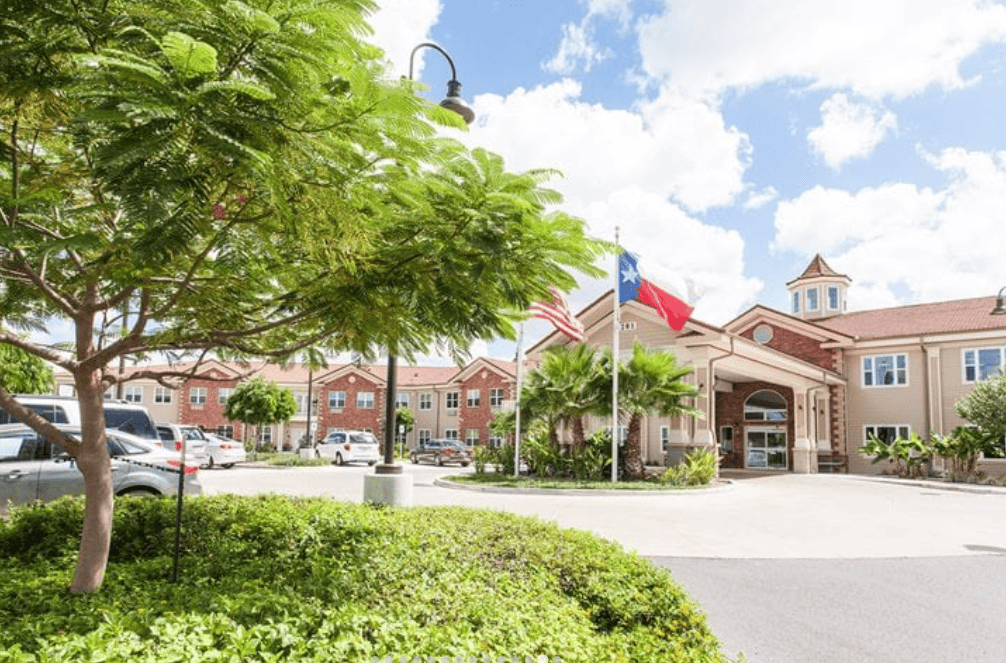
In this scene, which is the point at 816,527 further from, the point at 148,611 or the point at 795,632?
the point at 148,611

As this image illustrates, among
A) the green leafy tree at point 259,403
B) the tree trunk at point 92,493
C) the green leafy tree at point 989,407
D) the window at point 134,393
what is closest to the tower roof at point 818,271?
the green leafy tree at point 989,407

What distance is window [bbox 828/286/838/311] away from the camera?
1529 inches

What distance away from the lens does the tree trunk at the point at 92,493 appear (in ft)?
16.0

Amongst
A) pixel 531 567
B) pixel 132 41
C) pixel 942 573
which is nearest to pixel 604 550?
pixel 531 567

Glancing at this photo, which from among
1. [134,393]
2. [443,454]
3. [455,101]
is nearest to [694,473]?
[455,101]

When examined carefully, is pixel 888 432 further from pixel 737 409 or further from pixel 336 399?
pixel 336 399

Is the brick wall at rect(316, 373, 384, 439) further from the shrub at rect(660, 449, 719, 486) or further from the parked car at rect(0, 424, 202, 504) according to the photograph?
the parked car at rect(0, 424, 202, 504)

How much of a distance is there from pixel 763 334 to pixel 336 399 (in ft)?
110

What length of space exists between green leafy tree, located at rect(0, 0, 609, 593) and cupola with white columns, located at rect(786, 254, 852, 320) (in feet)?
124

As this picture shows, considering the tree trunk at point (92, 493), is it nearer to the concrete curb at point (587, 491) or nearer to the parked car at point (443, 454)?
the concrete curb at point (587, 491)

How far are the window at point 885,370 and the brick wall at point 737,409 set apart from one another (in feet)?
12.9

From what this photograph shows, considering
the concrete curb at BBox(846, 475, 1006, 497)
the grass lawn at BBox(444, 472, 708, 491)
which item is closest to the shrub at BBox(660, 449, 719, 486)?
the grass lawn at BBox(444, 472, 708, 491)

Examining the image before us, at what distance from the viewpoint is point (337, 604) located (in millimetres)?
4445

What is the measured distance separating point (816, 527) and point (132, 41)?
Result: 14.2 m
